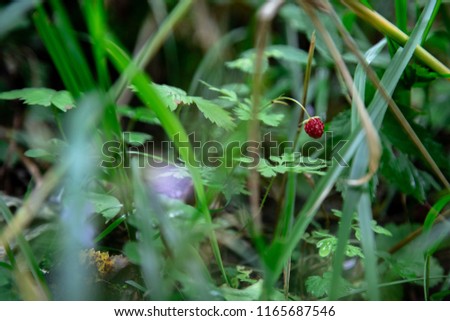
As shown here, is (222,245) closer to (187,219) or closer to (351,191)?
(187,219)

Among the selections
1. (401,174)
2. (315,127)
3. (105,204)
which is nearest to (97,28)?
(105,204)

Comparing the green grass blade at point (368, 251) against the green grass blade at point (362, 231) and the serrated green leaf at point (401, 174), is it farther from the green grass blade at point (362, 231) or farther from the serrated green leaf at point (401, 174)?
the serrated green leaf at point (401, 174)

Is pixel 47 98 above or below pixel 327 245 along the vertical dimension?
above

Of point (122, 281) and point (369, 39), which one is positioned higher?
point (369, 39)

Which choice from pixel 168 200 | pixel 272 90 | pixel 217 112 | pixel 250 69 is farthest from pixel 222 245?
pixel 272 90

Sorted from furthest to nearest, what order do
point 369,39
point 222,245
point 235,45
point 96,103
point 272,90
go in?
point 235,45
point 369,39
point 272,90
point 222,245
point 96,103

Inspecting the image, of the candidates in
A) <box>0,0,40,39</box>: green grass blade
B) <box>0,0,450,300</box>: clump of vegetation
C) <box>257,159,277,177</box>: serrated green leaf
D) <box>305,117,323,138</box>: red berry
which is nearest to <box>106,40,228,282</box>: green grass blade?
<box>0,0,450,300</box>: clump of vegetation

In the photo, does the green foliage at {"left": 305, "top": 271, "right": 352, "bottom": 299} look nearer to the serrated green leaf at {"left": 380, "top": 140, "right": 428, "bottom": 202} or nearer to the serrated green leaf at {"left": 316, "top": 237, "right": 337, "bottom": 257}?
Answer: the serrated green leaf at {"left": 316, "top": 237, "right": 337, "bottom": 257}

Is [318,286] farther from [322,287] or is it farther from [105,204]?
[105,204]
